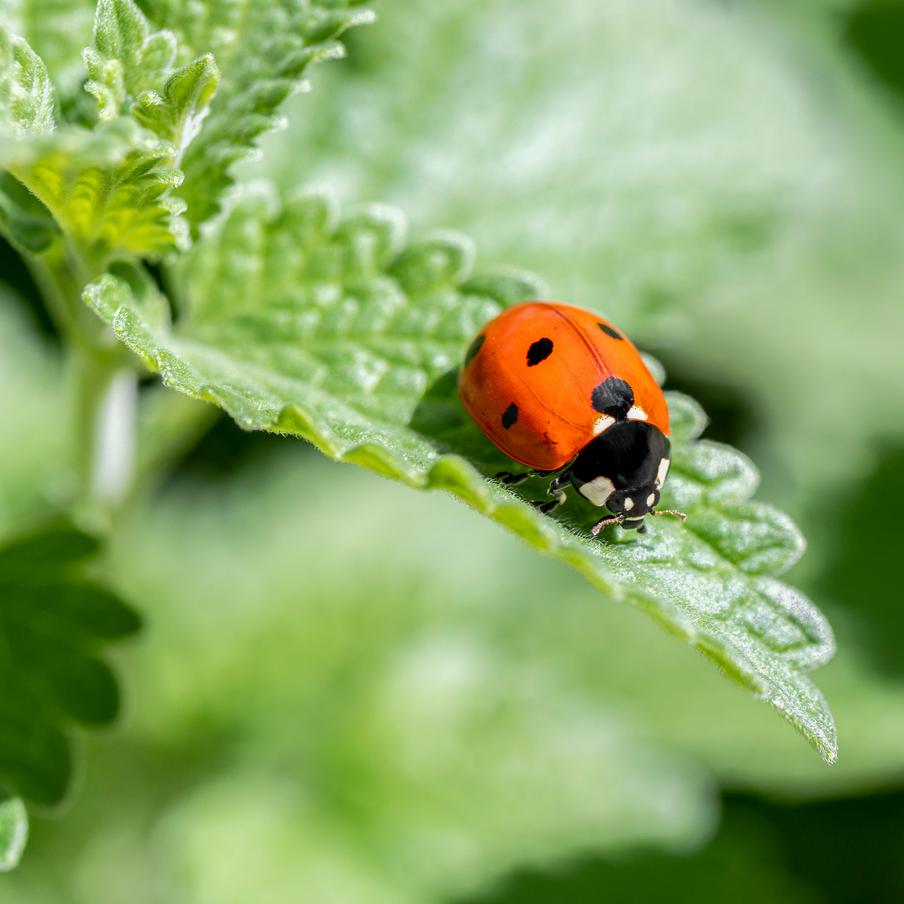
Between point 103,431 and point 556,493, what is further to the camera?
point 103,431

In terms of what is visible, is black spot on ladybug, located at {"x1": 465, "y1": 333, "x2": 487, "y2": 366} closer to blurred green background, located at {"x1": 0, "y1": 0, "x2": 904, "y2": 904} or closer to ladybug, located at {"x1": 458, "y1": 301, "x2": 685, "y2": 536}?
ladybug, located at {"x1": 458, "y1": 301, "x2": 685, "y2": 536}

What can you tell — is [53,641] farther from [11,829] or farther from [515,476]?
[515,476]

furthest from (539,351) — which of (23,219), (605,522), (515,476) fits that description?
(23,219)

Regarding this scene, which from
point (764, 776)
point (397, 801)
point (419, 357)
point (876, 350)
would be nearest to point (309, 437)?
point (419, 357)

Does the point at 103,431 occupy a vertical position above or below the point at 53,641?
above

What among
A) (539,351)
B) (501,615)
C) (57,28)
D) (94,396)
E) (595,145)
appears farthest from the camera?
(501,615)

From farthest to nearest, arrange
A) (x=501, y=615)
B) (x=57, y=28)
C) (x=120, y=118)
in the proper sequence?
(x=501, y=615), (x=57, y=28), (x=120, y=118)
